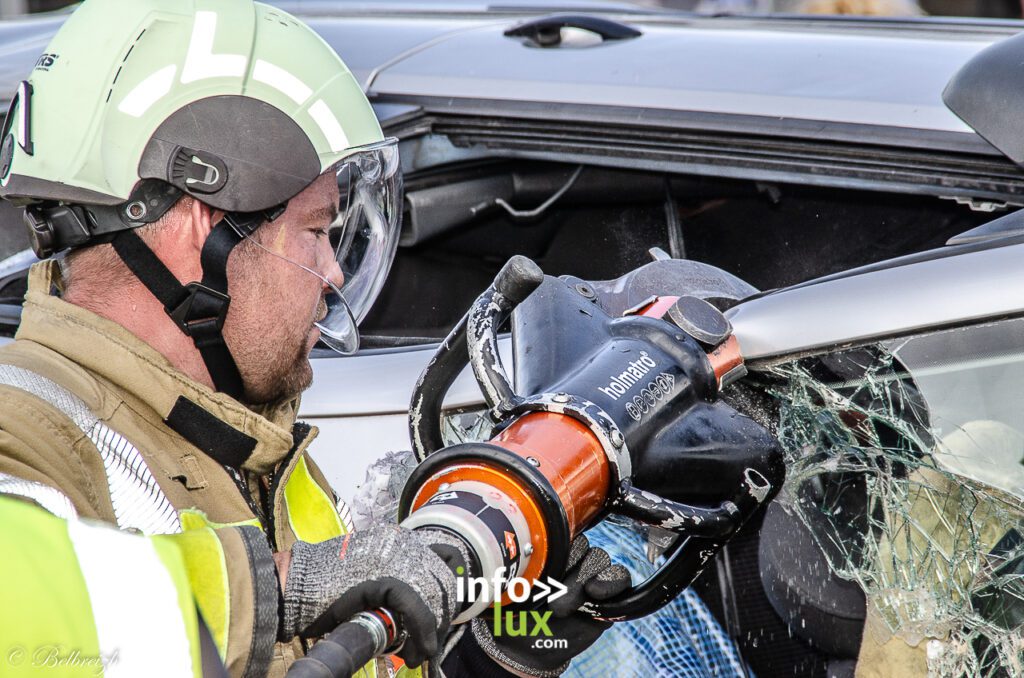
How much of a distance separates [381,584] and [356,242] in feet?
3.67

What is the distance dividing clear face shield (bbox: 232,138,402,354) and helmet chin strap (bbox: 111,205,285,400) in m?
0.11

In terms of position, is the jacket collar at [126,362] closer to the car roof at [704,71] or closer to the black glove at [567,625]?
the black glove at [567,625]

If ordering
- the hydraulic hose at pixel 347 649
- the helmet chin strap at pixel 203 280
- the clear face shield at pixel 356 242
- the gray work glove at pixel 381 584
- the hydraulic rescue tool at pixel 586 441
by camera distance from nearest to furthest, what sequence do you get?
1. the hydraulic hose at pixel 347 649
2. the gray work glove at pixel 381 584
3. the hydraulic rescue tool at pixel 586 441
4. the helmet chin strap at pixel 203 280
5. the clear face shield at pixel 356 242

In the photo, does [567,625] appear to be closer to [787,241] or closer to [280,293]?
[280,293]

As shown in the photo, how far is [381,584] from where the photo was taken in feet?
4.22

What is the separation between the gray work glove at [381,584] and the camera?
1282mm

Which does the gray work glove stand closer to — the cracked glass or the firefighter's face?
the firefighter's face

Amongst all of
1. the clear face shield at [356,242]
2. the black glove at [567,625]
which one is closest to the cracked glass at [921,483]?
the black glove at [567,625]

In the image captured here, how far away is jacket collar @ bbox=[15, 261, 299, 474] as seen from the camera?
1.79 m

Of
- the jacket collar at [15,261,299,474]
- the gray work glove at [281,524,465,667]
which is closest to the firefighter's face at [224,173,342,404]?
the jacket collar at [15,261,299,474]

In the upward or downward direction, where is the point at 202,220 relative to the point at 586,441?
upward

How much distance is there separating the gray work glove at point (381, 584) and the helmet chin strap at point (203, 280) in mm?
659

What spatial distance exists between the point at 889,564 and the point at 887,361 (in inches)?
13.7


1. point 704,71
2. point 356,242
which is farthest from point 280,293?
point 704,71
